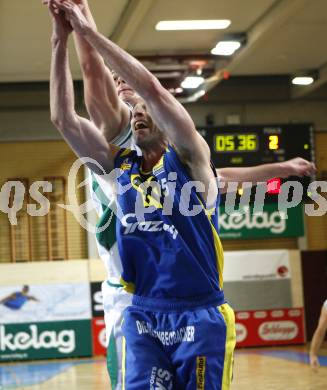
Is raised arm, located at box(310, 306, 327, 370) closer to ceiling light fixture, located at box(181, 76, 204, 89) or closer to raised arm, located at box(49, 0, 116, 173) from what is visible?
ceiling light fixture, located at box(181, 76, 204, 89)

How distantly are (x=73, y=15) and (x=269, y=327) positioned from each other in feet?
43.5

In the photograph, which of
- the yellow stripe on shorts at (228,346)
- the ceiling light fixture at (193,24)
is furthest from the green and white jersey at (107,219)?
the ceiling light fixture at (193,24)

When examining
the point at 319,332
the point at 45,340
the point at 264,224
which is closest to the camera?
the point at 319,332

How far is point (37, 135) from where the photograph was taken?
1689 cm

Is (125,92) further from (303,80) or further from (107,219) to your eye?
(303,80)

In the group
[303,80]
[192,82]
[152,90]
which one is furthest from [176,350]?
[303,80]

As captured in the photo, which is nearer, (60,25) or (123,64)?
(123,64)

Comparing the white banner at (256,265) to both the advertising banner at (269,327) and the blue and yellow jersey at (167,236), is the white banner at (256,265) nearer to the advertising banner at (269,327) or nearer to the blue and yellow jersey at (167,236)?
the advertising banner at (269,327)

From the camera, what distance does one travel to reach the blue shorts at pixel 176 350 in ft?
13.1

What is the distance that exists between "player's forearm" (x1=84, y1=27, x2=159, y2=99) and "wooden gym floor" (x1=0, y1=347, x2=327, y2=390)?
721 cm

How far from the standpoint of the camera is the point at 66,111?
166 inches

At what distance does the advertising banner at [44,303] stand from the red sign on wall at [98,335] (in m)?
0.19

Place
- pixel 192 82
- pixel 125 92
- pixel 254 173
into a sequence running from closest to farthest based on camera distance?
pixel 254 173, pixel 125 92, pixel 192 82

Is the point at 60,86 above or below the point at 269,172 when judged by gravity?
above
